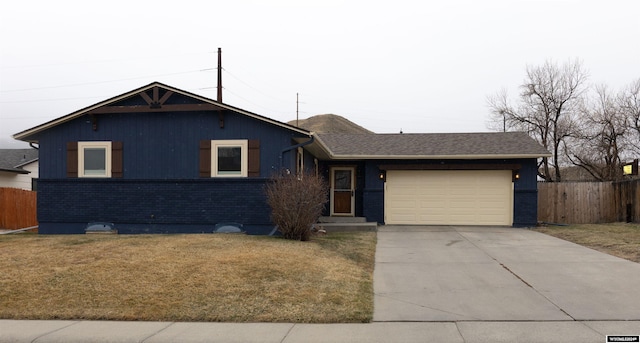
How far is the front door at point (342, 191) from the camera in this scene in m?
19.8

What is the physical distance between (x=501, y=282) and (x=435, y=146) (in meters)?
11.2

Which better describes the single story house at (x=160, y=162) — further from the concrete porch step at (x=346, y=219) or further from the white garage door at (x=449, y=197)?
the white garage door at (x=449, y=197)

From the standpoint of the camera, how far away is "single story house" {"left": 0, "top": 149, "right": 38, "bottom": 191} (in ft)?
79.5

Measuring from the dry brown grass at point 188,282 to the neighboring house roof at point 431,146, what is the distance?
6.63m

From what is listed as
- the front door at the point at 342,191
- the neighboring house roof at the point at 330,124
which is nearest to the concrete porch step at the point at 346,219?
the front door at the point at 342,191

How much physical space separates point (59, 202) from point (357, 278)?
11018 mm

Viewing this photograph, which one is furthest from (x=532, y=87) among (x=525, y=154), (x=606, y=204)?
(x=525, y=154)

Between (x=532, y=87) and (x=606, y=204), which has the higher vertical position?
(x=532, y=87)

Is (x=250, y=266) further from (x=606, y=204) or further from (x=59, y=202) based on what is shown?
(x=606, y=204)

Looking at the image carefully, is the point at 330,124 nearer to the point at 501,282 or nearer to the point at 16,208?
the point at 16,208

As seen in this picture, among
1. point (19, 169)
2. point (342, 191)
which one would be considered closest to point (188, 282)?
point (342, 191)

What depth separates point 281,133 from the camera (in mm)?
14789

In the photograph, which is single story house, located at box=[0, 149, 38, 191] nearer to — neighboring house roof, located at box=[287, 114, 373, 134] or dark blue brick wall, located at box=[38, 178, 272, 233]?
dark blue brick wall, located at box=[38, 178, 272, 233]

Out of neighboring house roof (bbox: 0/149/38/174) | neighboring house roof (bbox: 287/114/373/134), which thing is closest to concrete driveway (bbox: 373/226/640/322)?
neighboring house roof (bbox: 0/149/38/174)
